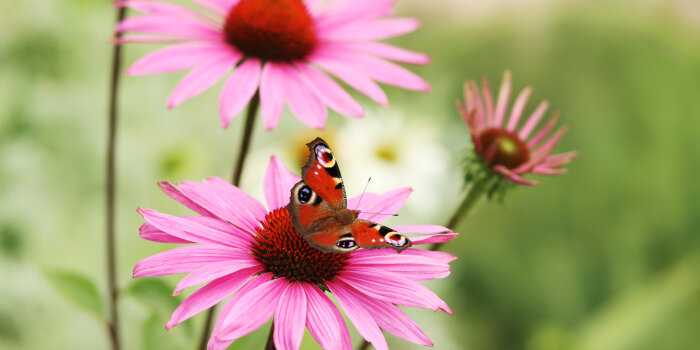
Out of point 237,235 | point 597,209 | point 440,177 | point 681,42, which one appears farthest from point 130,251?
point 681,42

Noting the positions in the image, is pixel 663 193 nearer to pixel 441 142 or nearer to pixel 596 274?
pixel 596 274

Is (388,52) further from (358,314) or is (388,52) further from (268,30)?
(358,314)

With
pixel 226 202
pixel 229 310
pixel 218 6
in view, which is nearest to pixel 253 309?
pixel 229 310

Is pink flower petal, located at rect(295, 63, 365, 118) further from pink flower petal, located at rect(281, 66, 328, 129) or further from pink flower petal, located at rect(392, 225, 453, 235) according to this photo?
pink flower petal, located at rect(392, 225, 453, 235)

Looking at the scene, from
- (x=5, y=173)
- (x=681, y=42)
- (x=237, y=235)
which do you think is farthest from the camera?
(x=681, y=42)

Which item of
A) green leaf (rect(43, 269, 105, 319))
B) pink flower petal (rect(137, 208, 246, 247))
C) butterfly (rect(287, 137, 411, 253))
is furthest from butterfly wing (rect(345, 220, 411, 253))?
green leaf (rect(43, 269, 105, 319))

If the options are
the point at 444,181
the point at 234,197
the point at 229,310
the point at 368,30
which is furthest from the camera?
the point at 444,181

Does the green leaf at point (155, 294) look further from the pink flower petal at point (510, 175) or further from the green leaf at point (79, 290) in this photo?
the pink flower petal at point (510, 175)
